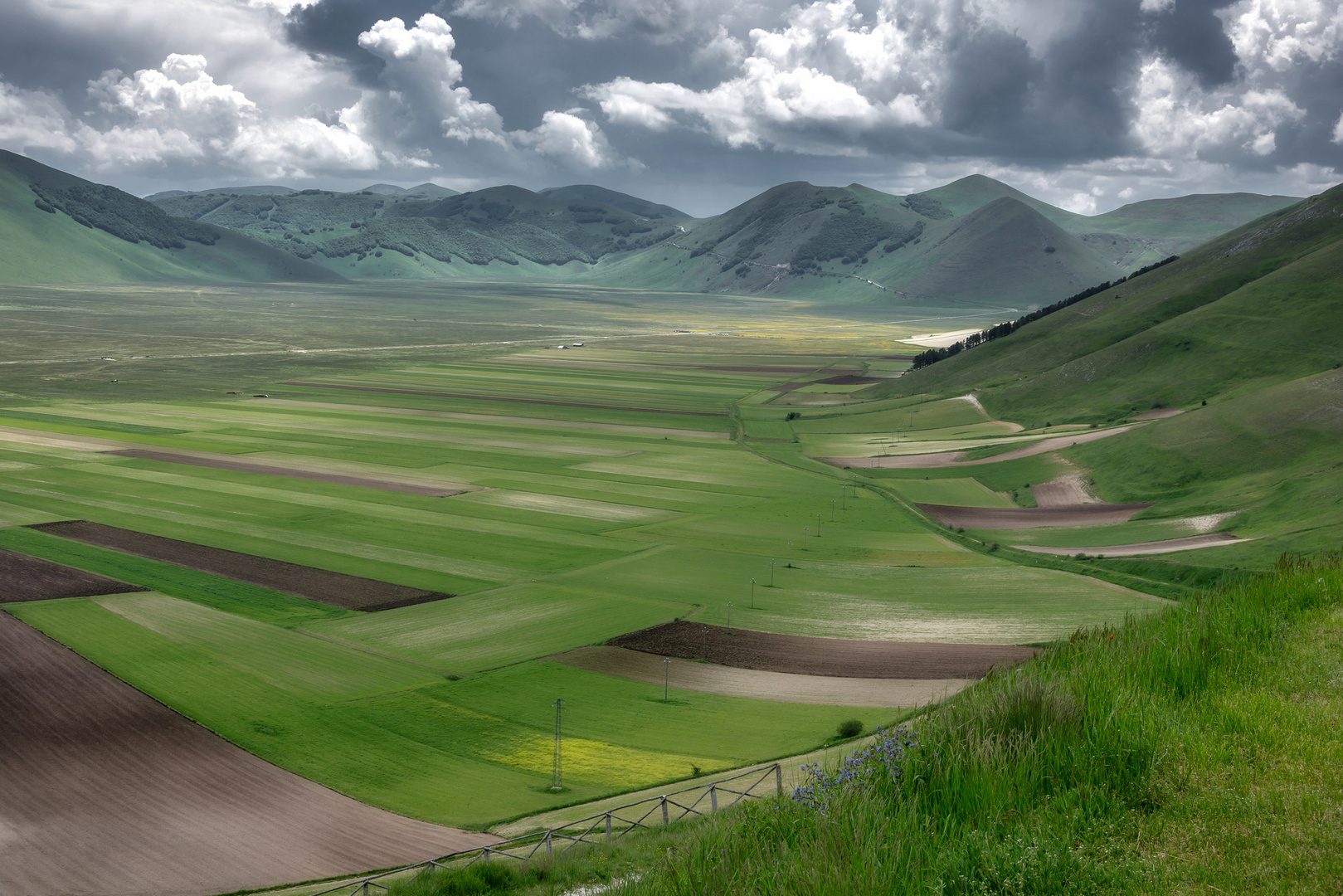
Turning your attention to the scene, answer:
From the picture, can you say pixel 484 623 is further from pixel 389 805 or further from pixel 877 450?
pixel 877 450

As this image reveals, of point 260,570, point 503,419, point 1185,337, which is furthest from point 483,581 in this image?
point 1185,337

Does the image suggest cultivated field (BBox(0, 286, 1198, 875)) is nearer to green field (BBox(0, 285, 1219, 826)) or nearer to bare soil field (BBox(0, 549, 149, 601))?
green field (BBox(0, 285, 1219, 826))

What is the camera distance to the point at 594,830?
3228 cm

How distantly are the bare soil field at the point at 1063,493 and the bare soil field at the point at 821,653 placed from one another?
46515mm

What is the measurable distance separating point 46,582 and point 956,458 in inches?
Result: 3703

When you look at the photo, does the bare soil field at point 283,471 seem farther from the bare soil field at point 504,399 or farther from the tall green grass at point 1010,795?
the tall green grass at point 1010,795

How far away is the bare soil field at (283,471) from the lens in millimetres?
94375

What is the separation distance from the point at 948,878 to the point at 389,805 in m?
27.2

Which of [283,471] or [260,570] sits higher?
[283,471]

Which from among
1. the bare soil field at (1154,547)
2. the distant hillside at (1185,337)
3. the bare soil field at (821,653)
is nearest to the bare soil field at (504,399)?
the distant hillside at (1185,337)

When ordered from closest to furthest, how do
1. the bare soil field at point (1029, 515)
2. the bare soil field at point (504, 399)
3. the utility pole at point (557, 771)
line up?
the utility pole at point (557, 771), the bare soil field at point (1029, 515), the bare soil field at point (504, 399)

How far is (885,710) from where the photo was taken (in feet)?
147

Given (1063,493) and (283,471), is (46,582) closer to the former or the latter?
(283,471)

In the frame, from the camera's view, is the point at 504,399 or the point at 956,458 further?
the point at 504,399
